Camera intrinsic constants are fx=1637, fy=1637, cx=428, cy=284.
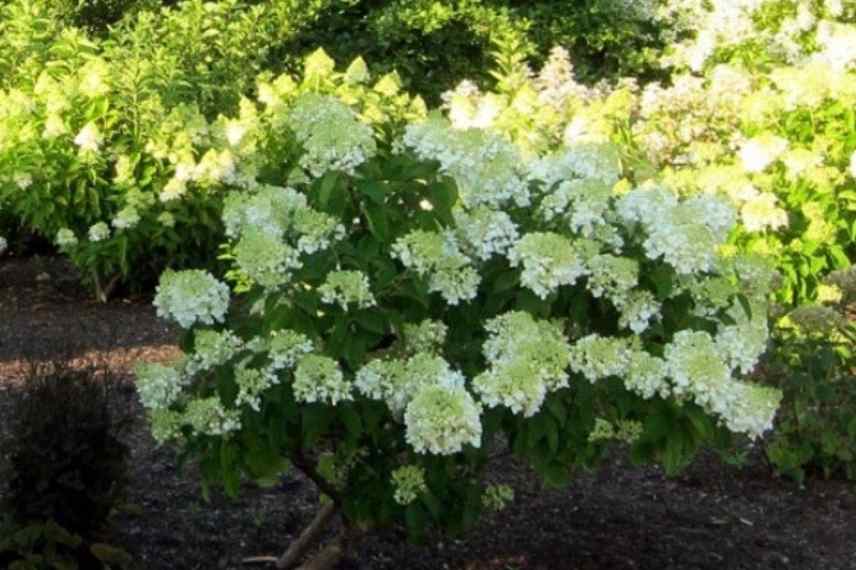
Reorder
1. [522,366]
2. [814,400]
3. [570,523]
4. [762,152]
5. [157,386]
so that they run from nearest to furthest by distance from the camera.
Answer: [522,366], [157,386], [570,523], [814,400], [762,152]

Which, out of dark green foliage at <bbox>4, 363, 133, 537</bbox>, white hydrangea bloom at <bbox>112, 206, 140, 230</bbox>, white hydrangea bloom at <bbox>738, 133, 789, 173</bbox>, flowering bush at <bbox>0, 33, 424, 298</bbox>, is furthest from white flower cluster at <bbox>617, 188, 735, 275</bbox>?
white hydrangea bloom at <bbox>112, 206, 140, 230</bbox>

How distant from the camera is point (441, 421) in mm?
3582

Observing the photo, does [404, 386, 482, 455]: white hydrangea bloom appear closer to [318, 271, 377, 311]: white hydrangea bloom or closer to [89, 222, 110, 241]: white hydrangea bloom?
[318, 271, 377, 311]: white hydrangea bloom

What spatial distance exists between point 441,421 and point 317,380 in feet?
1.06

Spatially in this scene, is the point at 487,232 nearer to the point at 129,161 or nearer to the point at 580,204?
the point at 580,204

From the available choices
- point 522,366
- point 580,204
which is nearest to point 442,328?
point 522,366

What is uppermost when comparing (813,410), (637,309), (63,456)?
(637,309)

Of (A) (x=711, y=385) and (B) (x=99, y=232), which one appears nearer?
(A) (x=711, y=385)

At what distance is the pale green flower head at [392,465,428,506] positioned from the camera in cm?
393

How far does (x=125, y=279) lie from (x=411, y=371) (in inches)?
181

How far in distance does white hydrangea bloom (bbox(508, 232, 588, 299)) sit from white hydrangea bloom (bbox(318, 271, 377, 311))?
0.37 m

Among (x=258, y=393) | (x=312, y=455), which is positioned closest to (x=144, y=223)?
(x=312, y=455)

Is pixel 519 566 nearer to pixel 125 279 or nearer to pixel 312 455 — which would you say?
pixel 312 455

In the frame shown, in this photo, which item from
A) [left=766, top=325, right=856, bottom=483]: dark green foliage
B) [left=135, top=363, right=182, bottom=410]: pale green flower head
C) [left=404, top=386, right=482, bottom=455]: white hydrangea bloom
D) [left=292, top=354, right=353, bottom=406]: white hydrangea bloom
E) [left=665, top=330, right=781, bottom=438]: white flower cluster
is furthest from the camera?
[left=766, top=325, right=856, bottom=483]: dark green foliage
